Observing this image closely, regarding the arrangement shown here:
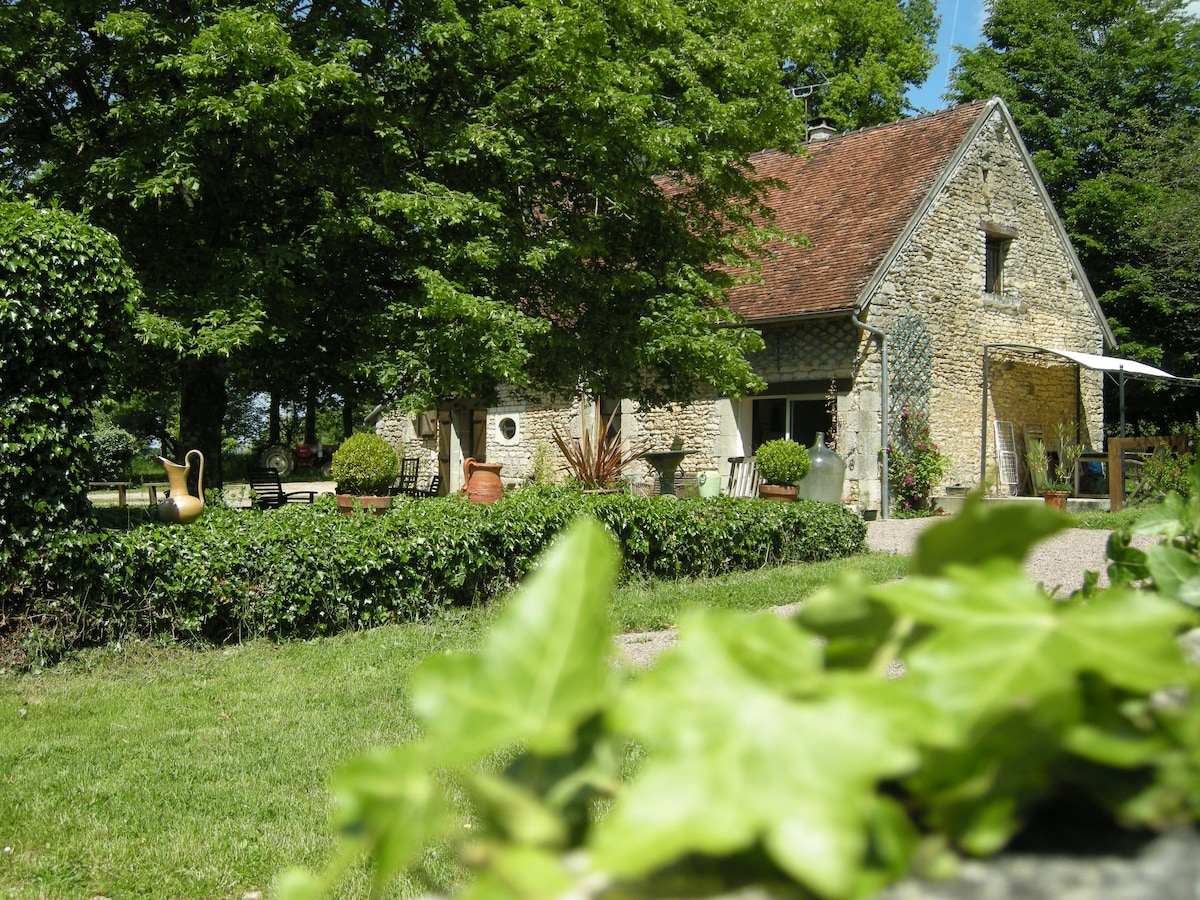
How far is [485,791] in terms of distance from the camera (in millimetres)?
452

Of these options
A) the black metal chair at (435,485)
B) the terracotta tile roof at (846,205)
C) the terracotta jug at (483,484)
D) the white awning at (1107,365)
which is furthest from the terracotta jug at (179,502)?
the white awning at (1107,365)

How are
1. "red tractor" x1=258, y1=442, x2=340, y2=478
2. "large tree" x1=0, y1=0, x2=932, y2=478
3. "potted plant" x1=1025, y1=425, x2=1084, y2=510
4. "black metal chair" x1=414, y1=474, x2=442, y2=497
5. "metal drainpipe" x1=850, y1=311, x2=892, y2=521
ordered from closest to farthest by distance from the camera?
"large tree" x1=0, y1=0, x2=932, y2=478 < "metal drainpipe" x1=850, y1=311, x2=892, y2=521 < "potted plant" x1=1025, y1=425, x2=1084, y2=510 < "black metal chair" x1=414, y1=474, x2=442, y2=497 < "red tractor" x1=258, y1=442, x2=340, y2=478

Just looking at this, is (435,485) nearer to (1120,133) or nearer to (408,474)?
(408,474)

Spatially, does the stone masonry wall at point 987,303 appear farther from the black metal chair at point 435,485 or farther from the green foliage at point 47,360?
the green foliage at point 47,360

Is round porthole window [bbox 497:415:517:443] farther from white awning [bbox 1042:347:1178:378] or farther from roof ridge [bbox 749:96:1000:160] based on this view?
white awning [bbox 1042:347:1178:378]

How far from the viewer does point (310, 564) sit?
24.7 feet

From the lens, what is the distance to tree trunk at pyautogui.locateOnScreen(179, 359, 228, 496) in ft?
41.1

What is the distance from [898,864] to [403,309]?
439 inches

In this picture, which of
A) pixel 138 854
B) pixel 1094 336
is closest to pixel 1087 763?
pixel 138 854

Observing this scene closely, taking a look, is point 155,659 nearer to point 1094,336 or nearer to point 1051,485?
point 1051,485

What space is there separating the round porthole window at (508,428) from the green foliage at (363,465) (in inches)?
325

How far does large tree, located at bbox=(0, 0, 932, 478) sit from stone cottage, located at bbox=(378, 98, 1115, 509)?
247cm

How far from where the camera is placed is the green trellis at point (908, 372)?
52.3 feet

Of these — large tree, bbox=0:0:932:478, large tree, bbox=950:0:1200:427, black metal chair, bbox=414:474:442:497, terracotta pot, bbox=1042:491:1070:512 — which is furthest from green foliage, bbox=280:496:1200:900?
large tree, bbox=950:0:1200:427
